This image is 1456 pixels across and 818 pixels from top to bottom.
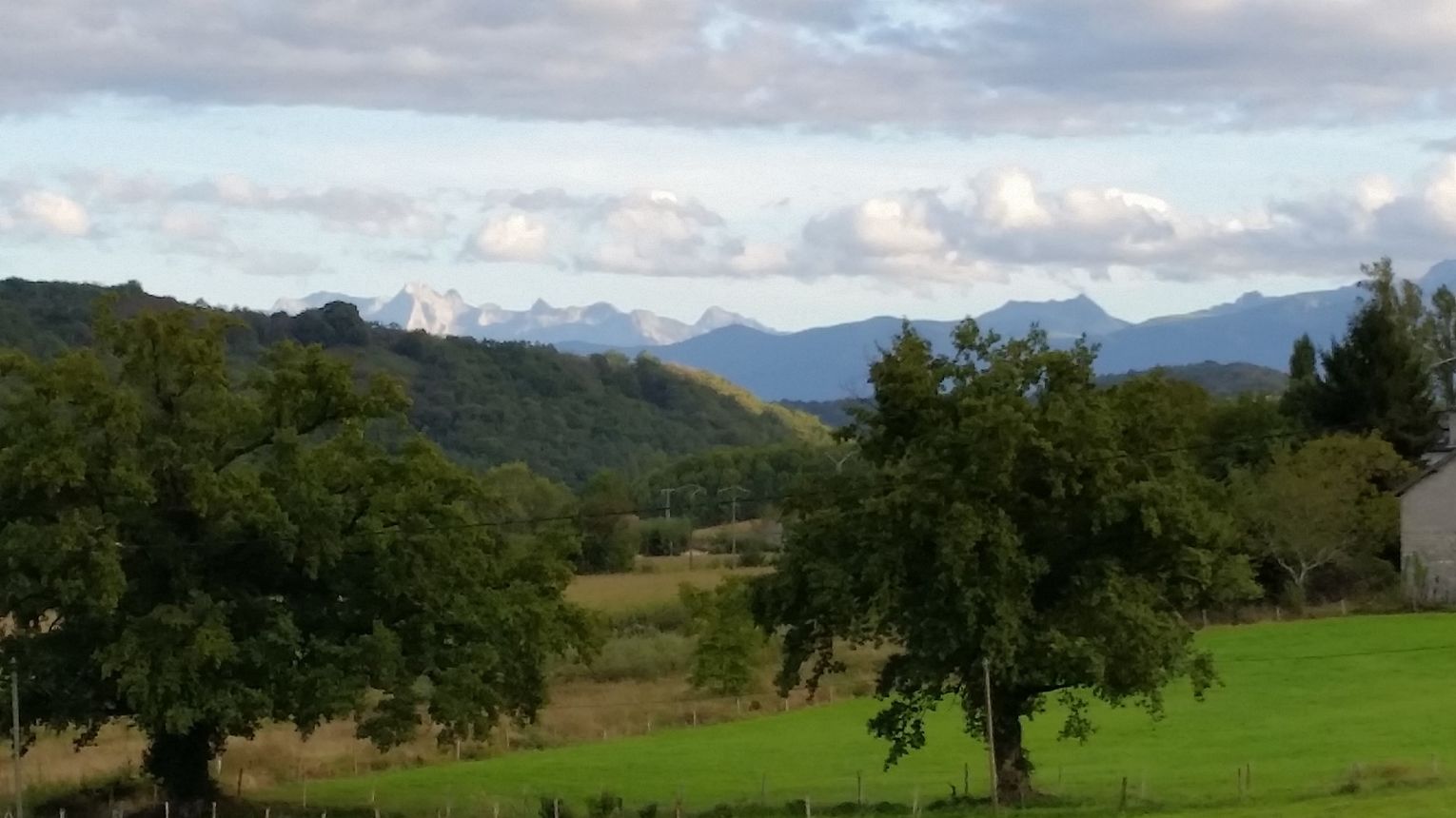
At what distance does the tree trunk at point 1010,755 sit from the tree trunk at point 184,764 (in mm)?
15398

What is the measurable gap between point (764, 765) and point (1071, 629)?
669 inches

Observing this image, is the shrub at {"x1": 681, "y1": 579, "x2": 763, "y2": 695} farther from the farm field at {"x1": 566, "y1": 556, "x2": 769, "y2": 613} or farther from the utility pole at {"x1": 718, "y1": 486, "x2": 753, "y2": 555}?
the utility pole at {"x1": 718, "y1": 486, "x2": 753, "y2": 555}

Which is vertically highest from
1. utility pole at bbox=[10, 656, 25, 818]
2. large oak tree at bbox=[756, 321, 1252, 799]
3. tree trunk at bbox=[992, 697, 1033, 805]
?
large oak tree at bbox=[756, 321, 1252, 799]

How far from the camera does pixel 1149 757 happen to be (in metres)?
46.0

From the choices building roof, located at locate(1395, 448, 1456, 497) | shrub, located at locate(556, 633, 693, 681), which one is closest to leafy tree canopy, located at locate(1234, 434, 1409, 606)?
building roof, located at locate(1395, 448, 1456, 497)

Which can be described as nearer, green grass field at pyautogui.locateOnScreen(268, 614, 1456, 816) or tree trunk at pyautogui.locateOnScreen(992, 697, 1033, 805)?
tree trunk at pyautogui.locateOnScreen(992, 697, 1033, 805)

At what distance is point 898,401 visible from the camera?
34.9 meters

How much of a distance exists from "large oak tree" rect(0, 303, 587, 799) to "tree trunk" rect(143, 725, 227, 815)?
0.04 meters

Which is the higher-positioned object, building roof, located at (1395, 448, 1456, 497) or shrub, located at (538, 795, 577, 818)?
building roof, located at (1395, 448, 1456, 497)

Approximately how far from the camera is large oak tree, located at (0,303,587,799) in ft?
113

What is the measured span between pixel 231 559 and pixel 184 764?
436 centimetres

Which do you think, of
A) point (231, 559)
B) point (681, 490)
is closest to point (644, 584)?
point (231, 559)

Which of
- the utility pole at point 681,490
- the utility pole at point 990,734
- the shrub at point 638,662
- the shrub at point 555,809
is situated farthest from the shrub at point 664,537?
the utility pole at point 990,734

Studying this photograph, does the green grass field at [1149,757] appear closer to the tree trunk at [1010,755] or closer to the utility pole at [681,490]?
the tree trunk at [1010,755]
